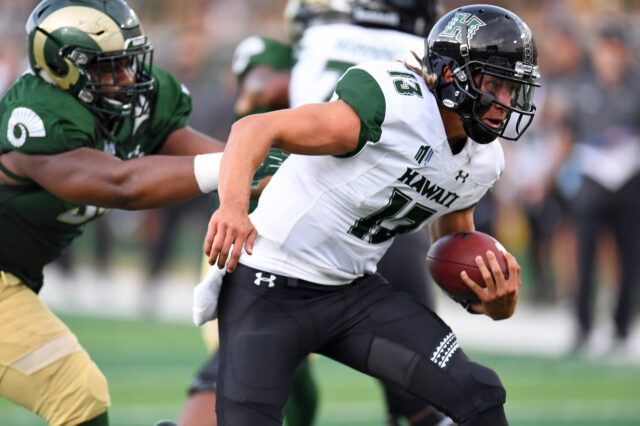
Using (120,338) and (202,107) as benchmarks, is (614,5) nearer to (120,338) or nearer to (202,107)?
(202,107)

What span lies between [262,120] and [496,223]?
25.8 feet

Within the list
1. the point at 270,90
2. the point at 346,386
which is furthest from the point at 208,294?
the point at 346,386

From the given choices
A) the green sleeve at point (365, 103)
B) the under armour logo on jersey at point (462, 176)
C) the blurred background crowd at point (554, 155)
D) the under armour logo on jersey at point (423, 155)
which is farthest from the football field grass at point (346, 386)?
the green sleeve at point (365, 103)

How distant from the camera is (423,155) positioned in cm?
367

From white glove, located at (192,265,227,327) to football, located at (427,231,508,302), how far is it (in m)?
0.68

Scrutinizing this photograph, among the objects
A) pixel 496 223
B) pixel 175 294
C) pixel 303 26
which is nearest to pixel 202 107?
pixel 175 294

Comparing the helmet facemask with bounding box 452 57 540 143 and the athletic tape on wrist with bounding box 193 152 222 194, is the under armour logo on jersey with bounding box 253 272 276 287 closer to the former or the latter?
the athletic tape on wrist with bounding box 193 152 222 194

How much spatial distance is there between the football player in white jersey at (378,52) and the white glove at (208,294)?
3.98ft

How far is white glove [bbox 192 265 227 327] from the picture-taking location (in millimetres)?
3832

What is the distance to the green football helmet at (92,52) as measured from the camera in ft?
13.5

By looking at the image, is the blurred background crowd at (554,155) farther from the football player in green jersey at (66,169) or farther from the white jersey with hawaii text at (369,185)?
the football player in green jersey at (66,169)

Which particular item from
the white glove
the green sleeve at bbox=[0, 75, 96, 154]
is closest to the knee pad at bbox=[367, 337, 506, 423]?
the white glove

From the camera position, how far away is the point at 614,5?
1244 centimetres

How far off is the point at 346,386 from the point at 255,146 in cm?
431
